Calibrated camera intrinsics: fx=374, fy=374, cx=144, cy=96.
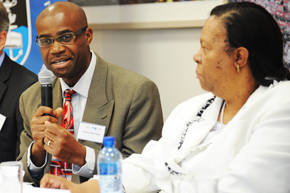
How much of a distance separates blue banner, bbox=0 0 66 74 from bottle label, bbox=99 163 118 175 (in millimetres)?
2215

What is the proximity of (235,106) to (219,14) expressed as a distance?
1.28 feet

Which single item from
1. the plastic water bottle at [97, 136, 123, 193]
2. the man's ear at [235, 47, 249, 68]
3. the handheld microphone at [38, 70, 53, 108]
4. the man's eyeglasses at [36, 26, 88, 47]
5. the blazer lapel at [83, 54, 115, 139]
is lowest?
the blazer lapel at [83, 54, 115, 139]

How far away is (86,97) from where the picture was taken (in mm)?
2199

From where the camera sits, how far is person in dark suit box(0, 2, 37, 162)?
99.0 inches

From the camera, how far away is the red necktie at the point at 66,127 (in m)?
2.08

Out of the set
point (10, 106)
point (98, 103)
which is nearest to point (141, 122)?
point (98, 103)

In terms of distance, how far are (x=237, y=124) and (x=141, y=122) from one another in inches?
29.0

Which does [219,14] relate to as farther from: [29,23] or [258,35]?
[29,23]

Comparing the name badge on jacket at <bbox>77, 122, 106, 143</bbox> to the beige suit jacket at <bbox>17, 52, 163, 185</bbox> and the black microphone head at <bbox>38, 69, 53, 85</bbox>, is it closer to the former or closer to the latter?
the beige suit jacket at <bbox>17, 52, 163, 185</bbox>

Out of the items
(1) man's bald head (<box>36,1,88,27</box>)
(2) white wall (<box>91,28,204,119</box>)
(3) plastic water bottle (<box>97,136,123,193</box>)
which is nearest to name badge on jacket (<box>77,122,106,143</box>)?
(1) man's bald head (<box>36,1,88,27</box>)

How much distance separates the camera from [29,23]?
3.27 meters

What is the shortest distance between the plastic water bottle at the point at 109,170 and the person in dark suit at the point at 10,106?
143cm

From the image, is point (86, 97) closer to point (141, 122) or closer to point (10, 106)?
point (141, 122)

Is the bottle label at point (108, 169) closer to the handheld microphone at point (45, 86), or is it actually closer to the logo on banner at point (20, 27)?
the handheld microphone at point (45, 86)
